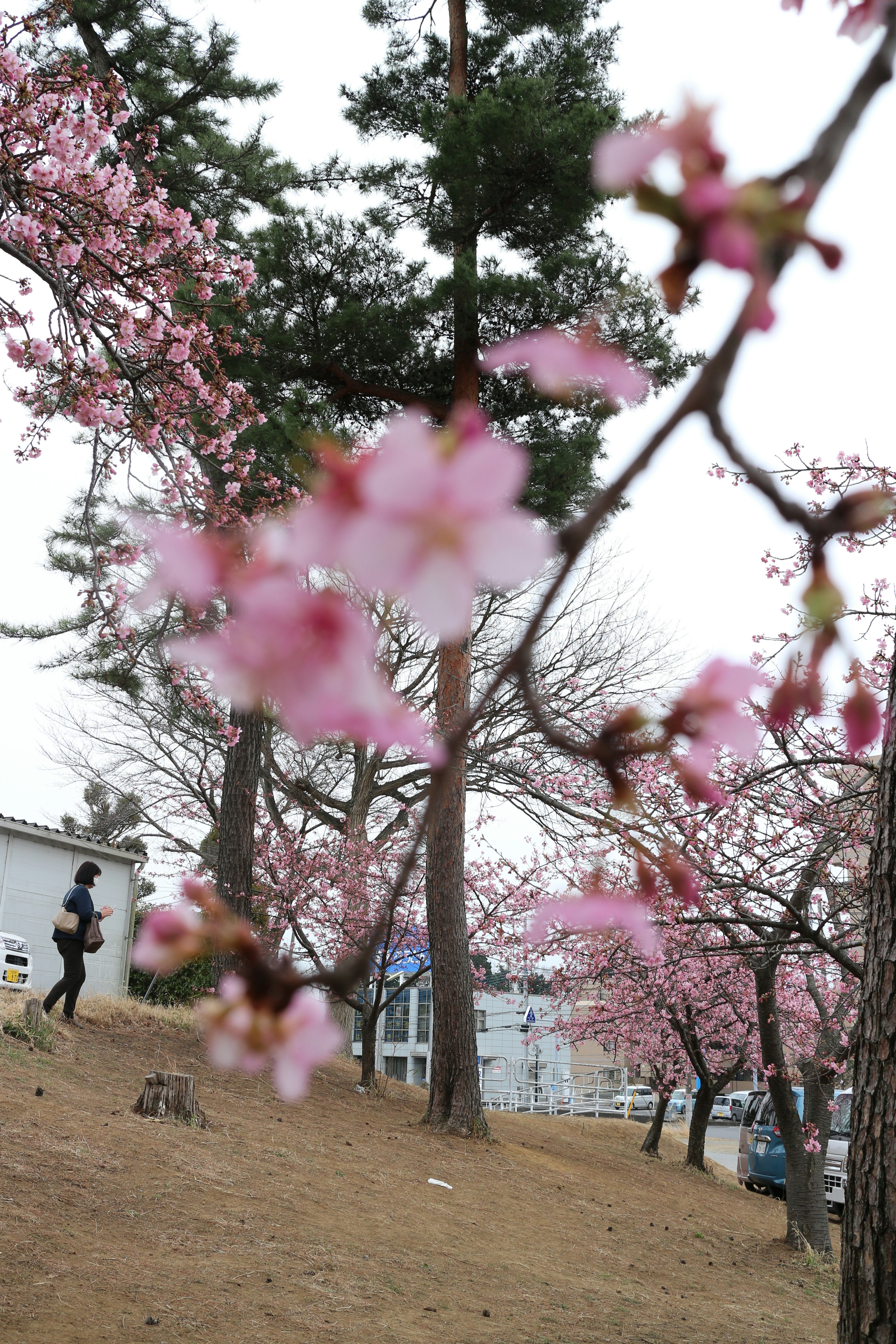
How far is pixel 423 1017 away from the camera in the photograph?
25516 millimetres

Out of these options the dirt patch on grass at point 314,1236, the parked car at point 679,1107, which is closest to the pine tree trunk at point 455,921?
the dirt patch on grass at point 314,1236

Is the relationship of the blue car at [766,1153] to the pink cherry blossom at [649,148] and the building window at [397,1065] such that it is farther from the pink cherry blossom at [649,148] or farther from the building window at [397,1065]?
the building window at [397,1065]

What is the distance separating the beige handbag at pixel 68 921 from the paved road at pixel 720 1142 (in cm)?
1111

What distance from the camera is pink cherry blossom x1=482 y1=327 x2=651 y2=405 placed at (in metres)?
0.46

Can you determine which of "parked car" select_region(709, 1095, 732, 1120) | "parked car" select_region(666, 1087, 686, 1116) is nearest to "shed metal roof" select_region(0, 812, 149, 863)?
"parked car" select_region(666, 1087, 686, 1116)

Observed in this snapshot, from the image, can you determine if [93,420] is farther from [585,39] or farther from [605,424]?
[585,39]

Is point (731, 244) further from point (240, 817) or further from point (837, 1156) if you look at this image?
point (837, 1156)

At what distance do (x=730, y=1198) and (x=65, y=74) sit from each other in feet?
38.6

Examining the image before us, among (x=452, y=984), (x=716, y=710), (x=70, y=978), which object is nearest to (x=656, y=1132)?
(x=452, y=984)

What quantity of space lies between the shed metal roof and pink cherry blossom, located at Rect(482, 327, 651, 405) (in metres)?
15.1

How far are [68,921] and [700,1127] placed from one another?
28.4 feet

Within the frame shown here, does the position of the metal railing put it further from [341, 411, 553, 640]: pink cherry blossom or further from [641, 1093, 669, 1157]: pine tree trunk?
[341, 411, 553, 640]: pink cherry blossom

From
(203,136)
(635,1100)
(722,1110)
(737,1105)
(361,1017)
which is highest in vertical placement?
(203,136)

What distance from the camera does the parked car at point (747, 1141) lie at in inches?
496
